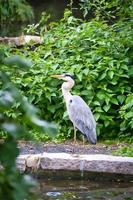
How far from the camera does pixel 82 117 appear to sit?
7.07m

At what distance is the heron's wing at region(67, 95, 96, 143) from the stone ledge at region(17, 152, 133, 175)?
0.99 metres

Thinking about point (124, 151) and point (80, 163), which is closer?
point (80, 163)

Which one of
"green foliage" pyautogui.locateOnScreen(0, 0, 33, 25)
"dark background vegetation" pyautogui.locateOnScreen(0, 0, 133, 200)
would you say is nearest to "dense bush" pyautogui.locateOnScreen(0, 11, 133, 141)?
"dark background vegetation" pyautogui.locateOnScreen(0, 0, 133, 200)

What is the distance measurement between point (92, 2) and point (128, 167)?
13.4 feet

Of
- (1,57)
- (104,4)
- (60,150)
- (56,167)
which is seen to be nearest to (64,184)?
(56,167)

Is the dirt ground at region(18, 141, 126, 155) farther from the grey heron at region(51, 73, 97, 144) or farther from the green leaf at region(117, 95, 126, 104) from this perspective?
the green leaf at region(117, 95, 126, 104)

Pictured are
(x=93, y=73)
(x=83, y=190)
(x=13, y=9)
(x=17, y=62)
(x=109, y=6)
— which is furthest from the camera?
(x=109, y=6)

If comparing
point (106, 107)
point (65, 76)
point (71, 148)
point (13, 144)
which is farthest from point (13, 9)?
point (13, 144)

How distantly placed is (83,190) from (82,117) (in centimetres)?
159

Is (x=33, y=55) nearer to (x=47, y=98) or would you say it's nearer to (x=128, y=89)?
(x=47, y=98)

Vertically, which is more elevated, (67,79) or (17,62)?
(67,79)

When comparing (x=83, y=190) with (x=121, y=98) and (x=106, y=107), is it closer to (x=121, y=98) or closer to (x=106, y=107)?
(x=106, y=107)

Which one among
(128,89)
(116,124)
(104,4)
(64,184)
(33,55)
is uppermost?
(104,4)

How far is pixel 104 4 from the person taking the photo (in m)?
9.15
